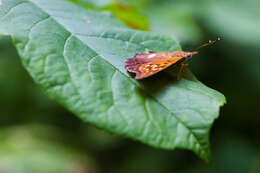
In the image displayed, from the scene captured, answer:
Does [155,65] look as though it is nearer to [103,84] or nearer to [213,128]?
[103,84]

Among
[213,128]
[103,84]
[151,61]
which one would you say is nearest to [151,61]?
[151,61]

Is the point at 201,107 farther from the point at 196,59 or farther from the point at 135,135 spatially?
the point at 196,59

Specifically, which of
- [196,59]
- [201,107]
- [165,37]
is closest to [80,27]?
[165,37]

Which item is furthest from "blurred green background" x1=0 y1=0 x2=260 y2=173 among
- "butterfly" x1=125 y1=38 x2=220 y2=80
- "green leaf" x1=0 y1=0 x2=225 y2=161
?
"green leaf" x1=0 y1=0 x2=225 y2=161

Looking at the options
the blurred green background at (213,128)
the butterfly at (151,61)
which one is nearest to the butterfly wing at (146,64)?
the butterfly at (151,61)

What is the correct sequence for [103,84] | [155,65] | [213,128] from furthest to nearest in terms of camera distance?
[213,128]
[155,65]
[103,84]

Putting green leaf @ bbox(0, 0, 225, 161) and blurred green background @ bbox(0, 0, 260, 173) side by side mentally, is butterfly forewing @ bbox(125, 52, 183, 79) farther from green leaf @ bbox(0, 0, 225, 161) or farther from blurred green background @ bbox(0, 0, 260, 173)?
blurred green background @ bbox(0, 0, 260, 173)
